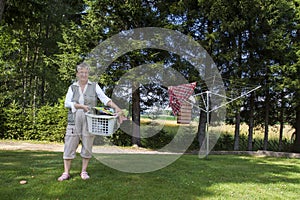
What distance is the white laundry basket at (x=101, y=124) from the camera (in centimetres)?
324

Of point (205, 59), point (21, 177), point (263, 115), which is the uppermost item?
point (205, 59)

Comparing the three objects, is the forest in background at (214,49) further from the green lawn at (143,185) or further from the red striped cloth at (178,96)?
the green lawn at (143,185)

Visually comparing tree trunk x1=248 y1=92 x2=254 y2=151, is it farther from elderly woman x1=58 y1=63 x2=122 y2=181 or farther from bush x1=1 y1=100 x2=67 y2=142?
elderly woman x1=58 y1=63 x2=122 y2=181

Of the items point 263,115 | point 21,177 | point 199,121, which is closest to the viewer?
point 21,177

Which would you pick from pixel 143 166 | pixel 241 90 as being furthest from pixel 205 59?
pixel 143 166

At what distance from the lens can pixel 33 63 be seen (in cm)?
1686

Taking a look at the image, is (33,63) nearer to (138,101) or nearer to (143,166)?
(138,101)

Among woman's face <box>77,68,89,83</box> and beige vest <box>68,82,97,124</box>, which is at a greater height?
woman's face <box>77,68,89,83</box>

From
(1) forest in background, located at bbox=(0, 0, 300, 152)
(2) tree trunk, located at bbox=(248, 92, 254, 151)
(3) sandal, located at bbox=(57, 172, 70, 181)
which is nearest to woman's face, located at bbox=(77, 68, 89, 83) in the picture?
(3) sandal, located at bbox=(57, 172, 70, 181)

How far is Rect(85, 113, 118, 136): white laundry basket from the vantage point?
3.24 metres

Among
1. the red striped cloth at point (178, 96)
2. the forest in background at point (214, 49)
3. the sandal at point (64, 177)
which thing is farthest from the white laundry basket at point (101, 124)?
the forest in background at point (214, 49)

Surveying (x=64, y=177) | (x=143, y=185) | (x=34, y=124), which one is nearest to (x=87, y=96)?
(x=64, y=177)

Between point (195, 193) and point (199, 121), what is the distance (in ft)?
31.5

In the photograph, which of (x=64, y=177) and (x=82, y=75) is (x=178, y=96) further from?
(x=64, y=177)
